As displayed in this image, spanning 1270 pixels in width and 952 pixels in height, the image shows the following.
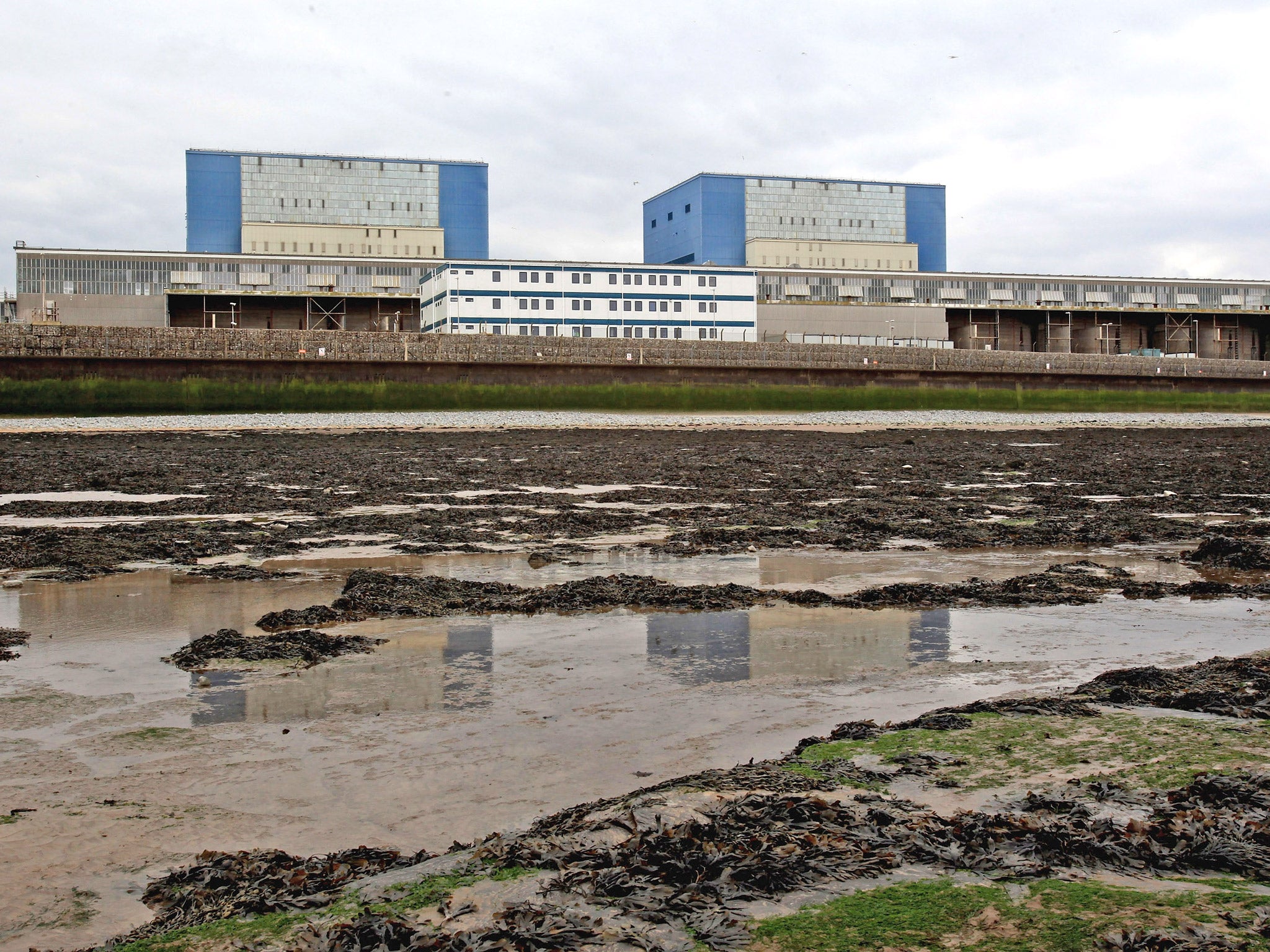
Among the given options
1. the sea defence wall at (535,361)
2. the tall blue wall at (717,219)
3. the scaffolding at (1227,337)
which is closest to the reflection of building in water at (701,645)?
the sea defence wall at (535,361)

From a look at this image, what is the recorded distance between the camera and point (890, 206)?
9344 centimetres

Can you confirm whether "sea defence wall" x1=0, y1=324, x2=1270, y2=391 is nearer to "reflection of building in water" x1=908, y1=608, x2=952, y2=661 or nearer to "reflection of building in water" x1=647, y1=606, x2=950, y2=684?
"reflection of building in water" x1=647, y1=606, x2=950, y2=684

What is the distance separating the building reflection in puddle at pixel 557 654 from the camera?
5.10m

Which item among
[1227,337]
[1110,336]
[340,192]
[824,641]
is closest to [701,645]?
[824,641]

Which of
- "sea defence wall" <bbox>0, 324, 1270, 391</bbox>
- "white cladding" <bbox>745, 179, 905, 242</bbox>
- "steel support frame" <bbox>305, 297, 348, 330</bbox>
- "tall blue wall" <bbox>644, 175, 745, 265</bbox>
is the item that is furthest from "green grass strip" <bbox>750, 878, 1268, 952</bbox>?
"white cladding" <bbox>745, 179, 905, 242</bbox>

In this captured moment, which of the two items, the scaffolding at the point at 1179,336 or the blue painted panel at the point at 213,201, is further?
the scaffolding at the point at 1179,336

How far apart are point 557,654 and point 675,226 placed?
303 feet

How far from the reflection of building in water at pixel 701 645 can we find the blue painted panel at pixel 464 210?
264ft

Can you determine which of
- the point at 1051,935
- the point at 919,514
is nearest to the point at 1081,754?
the point at 1051,935

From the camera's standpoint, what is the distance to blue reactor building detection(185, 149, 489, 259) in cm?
8200

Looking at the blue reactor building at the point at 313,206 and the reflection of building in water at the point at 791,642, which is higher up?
the blue reactor building at the point at 313,206

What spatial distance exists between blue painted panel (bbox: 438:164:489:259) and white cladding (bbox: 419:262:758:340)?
12110 millimetres

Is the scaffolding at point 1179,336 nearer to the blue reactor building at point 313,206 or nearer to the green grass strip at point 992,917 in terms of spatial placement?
the blue reactor building at point 313,206

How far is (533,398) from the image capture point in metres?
51.5
